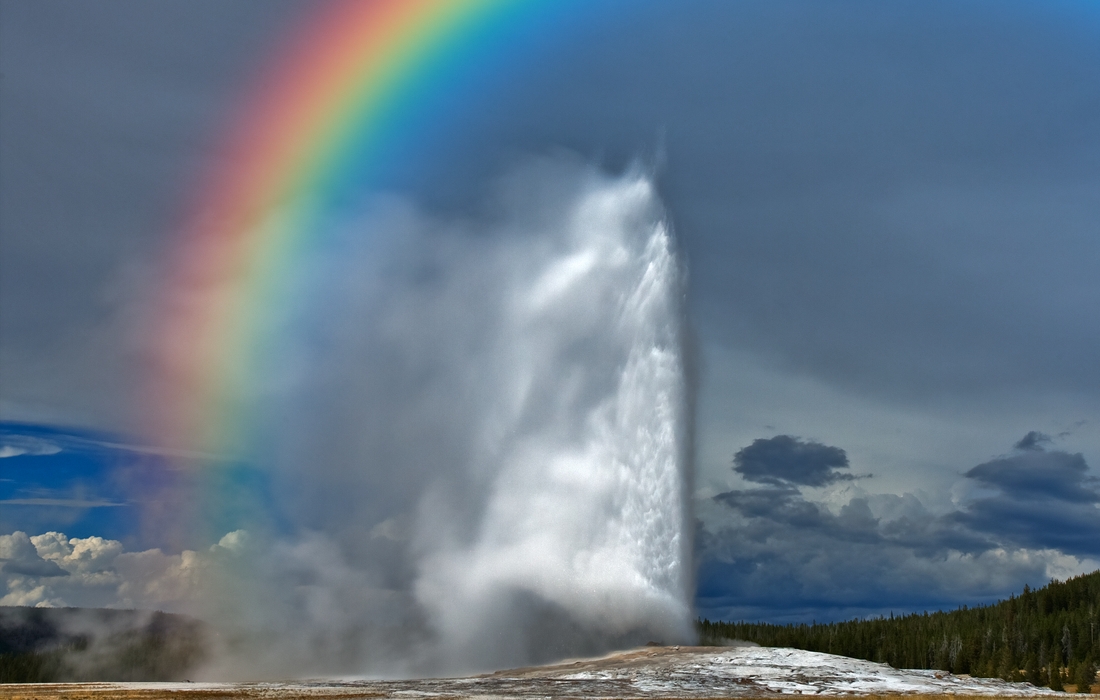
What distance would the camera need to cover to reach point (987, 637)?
3947 inches

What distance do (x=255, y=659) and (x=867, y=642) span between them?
7310 cm

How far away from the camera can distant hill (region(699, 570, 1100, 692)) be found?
84.9 metres

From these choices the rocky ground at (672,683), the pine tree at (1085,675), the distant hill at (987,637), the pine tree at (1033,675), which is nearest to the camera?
the rocky ground at (672,683)

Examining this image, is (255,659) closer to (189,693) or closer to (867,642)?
(189,693)

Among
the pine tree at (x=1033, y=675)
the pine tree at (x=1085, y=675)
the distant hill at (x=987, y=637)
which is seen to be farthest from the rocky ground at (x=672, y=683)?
the distant hill at (x=987, y=637)

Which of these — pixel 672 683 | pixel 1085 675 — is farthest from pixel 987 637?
pixel 672 683

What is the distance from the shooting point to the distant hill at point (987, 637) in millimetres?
84938

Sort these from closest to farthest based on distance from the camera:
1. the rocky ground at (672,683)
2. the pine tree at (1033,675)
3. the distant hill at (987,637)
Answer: the rocky ground at (672,683) → the pine tree at (1033,675) → the distant hill at (987,637)

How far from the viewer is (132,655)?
Answer: 17662cm

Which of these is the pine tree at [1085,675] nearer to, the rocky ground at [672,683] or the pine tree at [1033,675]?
the pine tree at [1033,675]

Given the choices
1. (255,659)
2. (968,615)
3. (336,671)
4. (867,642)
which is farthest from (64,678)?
(968,615)

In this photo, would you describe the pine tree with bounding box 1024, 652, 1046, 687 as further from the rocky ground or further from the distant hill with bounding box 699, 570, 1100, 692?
the rocky ground

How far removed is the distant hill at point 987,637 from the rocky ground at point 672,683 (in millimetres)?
18110

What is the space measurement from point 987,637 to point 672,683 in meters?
57.8
